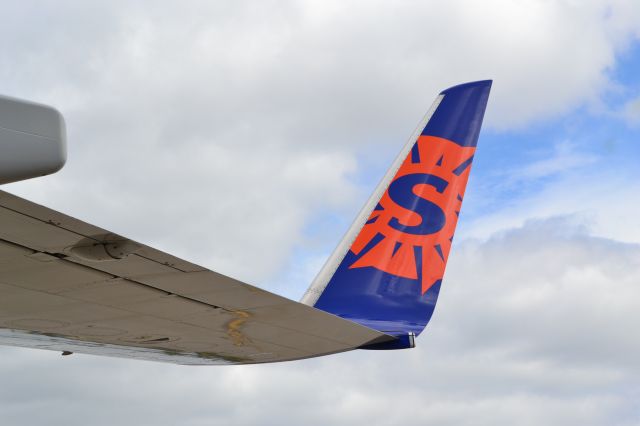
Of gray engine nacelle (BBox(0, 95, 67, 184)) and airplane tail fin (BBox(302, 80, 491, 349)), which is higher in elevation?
airplane tail fin (BBox(302, 80, 491, 349))

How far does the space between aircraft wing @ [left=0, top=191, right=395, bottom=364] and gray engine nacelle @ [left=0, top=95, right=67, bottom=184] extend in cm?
53

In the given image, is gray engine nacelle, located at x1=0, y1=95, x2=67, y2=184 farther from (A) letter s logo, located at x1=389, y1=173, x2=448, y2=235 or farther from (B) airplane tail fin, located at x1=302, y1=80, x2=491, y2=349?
(A) letter s logo, located at x1=389, y1=173, x2=448, y2=235

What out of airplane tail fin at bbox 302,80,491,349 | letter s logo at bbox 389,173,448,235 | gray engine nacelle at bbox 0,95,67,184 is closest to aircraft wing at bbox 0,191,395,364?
gray engine nacelle at bbox 0,95,67,184

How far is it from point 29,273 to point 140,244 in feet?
4.14

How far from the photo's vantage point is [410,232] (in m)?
14.4

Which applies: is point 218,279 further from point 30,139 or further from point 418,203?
point 418,203

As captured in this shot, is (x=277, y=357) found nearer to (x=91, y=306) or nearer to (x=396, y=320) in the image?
(x=396, y=320)

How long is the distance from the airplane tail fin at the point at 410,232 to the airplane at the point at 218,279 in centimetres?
2

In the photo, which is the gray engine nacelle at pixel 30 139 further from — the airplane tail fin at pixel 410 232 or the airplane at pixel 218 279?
the airplane tail fin at pixel 410 232

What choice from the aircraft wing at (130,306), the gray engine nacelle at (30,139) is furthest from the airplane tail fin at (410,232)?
the gray engine nacelle at (30,139)

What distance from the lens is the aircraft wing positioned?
675 centimetres

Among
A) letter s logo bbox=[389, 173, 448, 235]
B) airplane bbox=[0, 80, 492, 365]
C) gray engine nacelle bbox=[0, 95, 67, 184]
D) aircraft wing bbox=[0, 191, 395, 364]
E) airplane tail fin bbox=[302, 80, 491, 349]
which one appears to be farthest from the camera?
letter s logo bbox=[389, 173, 448, 235]

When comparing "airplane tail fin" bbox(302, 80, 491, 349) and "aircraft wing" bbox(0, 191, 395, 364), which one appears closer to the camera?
"aircraft wing" bbox(0, 191, 395, 364)

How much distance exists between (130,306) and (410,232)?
6.82 m
